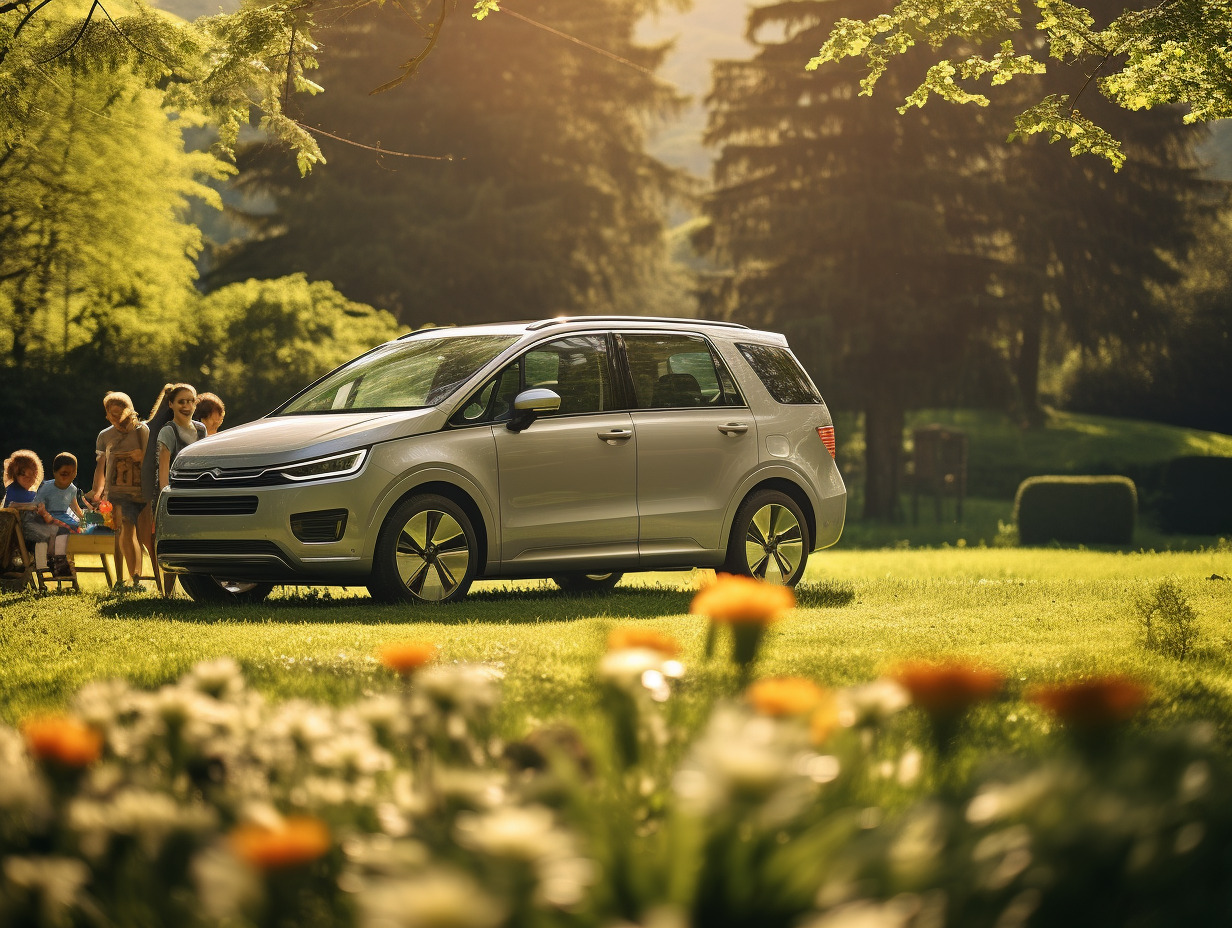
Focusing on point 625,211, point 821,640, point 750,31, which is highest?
point 750,31

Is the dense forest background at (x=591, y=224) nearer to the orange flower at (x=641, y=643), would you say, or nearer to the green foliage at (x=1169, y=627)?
the green foliage at (x=1169, y=627)

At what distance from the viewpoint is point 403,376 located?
11.0m

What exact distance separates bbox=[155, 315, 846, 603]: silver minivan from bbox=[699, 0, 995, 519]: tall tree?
71.7ft

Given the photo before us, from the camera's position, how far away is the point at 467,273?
39875mm

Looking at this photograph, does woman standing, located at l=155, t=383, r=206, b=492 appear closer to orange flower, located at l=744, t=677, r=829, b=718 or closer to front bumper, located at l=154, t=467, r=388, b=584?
front bumper, located at l=154, t=467, r=388, b=584

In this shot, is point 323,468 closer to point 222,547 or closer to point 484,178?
point 222,547

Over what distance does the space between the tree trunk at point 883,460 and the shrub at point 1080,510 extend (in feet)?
19.6

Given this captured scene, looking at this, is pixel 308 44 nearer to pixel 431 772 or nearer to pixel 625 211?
pixel 431 772

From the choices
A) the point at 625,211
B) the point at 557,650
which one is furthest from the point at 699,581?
the point at 625,211

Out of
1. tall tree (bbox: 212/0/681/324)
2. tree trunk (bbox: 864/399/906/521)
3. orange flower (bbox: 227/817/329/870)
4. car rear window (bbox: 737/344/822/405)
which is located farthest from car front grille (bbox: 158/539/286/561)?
tall tree (bbox: 212/0/681/324)

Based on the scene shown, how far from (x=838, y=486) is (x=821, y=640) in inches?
173

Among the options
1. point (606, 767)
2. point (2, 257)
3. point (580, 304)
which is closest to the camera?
point (606, 767)

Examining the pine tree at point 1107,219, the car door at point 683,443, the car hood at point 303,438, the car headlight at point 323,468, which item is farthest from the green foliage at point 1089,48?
the pine tree at point 1107,219

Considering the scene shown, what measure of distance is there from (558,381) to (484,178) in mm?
31843
